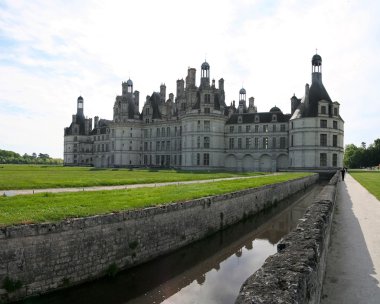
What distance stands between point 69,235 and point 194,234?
7.16 meters

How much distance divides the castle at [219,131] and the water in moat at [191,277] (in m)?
46.4

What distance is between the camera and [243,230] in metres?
20.4

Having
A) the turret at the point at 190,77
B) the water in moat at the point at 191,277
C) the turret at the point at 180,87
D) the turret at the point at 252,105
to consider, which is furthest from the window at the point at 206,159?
the water in moat at the point at 191,277

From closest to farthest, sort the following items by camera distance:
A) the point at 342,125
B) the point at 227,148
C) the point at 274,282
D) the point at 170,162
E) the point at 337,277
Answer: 1. the point at 274,282
2. the point at 337,277
3. the point at 342,125
4. the point at 227,148
5. the point at 170,162

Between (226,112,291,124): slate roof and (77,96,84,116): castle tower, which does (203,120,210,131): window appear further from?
(77,96,84,116): castle tower

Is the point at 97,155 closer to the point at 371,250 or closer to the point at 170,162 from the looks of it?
the point at 170,162

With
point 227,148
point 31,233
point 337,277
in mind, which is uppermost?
point 227,148

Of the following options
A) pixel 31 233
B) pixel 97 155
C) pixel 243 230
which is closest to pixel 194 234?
pixel 243 230

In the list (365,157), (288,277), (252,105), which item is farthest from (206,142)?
(365,157)

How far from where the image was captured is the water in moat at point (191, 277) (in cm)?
1062

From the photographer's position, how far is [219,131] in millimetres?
70875

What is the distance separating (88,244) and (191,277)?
12.4 feet

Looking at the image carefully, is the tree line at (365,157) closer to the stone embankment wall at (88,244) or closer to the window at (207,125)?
the window at (207,125)

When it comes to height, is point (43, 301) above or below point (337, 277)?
below
